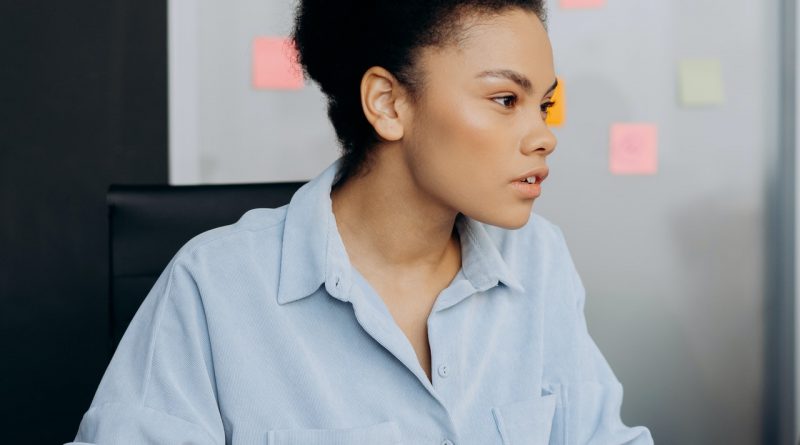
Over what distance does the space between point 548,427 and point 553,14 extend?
1.20m

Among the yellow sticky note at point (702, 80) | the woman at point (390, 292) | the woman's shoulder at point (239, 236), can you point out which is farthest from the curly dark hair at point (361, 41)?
the yellow sticky note at point (702, 80)

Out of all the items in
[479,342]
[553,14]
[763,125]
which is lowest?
[479,342]

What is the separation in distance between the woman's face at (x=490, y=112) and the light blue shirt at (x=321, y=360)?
130 mm

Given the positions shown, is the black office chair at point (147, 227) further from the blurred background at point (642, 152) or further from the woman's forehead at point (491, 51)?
the blurred background at point (642, 152)

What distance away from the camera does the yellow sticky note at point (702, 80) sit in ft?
6.79

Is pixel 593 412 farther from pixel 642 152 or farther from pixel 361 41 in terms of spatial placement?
pixel 642 152

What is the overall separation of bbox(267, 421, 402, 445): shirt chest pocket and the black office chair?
0.36m

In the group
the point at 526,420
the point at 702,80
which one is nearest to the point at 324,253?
the point at 526,420

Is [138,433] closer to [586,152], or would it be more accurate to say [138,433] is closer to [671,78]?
[586,152]

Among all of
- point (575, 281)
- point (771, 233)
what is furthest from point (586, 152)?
point (575, 281)

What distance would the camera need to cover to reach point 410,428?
41.5 inches

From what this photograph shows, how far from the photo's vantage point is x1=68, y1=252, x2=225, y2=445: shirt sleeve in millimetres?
968

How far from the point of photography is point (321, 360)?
1.05 meters

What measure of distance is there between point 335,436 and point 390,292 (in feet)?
0.68
